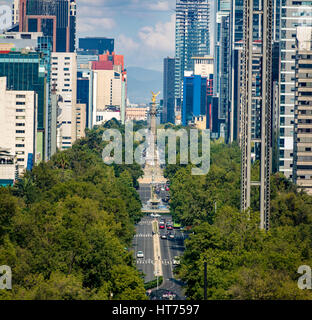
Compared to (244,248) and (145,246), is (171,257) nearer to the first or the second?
(145,246)

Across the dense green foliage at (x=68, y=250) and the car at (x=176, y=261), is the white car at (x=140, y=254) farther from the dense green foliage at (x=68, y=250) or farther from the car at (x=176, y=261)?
the car at (x=176, y=261)

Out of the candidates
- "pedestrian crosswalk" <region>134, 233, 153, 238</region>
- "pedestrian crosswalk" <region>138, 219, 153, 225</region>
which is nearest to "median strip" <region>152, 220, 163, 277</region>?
"pedestrian crosswalk" <region>134, 233, 153, 238</region>

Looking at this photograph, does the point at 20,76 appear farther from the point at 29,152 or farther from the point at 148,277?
the point at 148,277

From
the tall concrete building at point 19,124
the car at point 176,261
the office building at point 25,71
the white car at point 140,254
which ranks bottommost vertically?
Answer: the white car at point 140,254

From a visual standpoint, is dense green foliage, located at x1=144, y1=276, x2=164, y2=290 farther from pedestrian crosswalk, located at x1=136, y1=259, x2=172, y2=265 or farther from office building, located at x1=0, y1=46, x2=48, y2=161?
office building, located at x1=0, y1=46, x2=48, y2=161

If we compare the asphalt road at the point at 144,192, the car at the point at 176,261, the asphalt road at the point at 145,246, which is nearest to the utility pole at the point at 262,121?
the car at the point at 176,261

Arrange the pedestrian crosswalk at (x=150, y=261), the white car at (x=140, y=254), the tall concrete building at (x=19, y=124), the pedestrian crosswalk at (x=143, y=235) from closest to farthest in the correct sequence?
the pedestrian crosswalk at (x=150, y=261) → the white car at (x=140, y=254) → the pedestrian crosswalk at (x=143, y=235) → the tall concrete building at (x=19, y=124)
